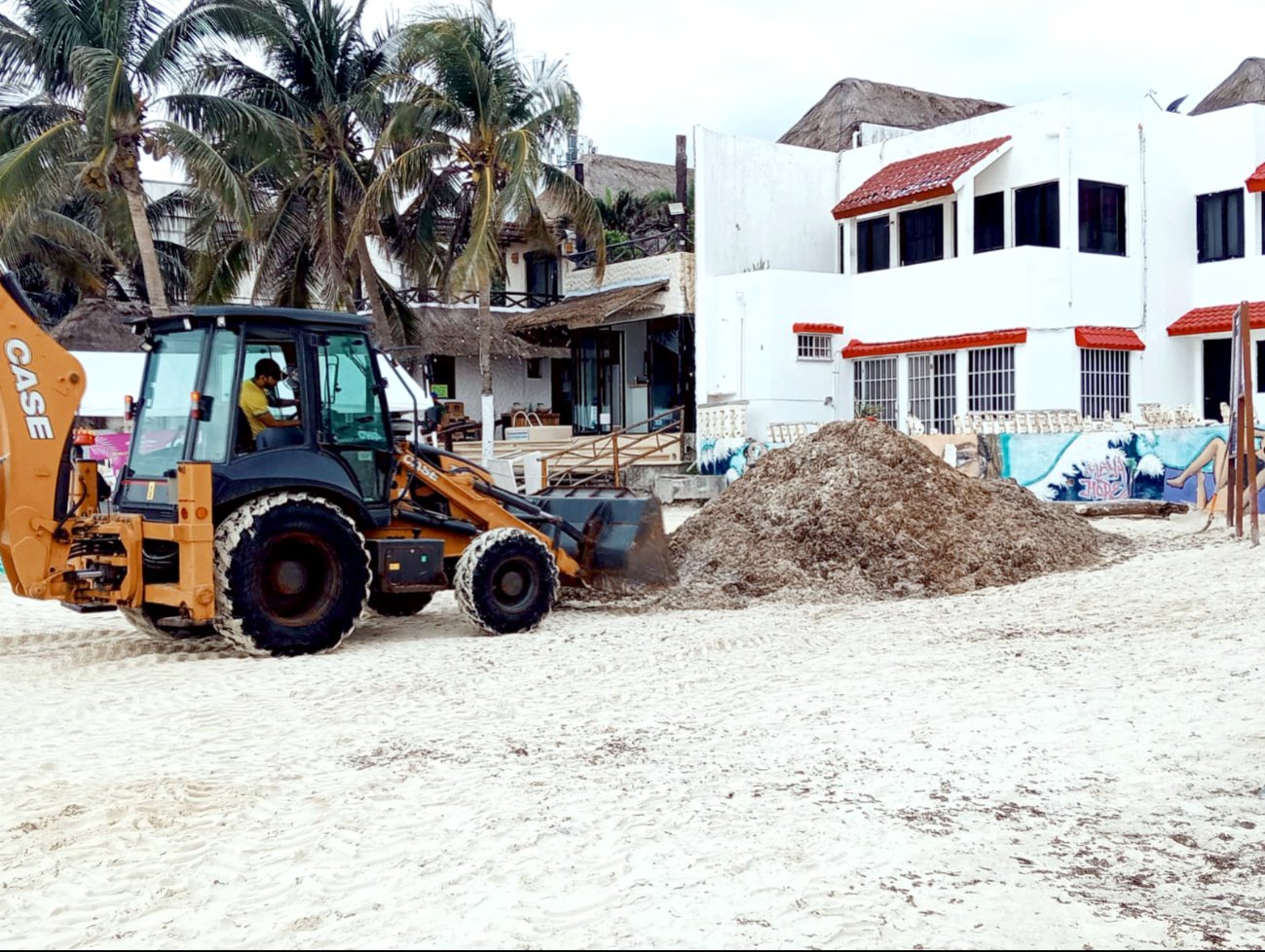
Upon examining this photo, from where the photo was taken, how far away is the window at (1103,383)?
2466 cm

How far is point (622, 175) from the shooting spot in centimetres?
4512

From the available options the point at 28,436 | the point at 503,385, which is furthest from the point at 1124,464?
the point at 503,385

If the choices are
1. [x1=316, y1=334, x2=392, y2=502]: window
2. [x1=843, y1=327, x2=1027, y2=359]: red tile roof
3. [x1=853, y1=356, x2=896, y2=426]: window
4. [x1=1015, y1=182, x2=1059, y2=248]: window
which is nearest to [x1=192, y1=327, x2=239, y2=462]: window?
[x1=316, y1=334, x2=392, y2=502]: window

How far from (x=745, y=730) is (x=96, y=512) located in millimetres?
5800

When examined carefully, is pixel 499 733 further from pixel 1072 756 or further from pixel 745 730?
pixel 1072 756

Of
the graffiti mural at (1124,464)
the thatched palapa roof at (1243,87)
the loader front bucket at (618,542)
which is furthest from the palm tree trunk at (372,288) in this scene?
the thatched palapa roof at (1243,87)

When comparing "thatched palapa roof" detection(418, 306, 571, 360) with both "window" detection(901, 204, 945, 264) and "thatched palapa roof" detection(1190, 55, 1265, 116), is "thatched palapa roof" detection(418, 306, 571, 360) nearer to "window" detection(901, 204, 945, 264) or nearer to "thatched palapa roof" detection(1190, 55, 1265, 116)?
"window" detection(901, 204, 945, 264)

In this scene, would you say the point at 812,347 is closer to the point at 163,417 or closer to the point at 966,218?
the point at 966,218

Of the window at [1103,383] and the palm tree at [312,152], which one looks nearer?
the window at [1103,383]

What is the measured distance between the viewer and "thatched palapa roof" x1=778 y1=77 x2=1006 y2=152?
33406mm

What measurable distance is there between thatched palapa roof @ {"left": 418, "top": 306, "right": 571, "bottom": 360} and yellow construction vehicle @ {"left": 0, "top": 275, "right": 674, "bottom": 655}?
68.6 ft

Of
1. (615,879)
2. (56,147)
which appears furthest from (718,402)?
(615,879)

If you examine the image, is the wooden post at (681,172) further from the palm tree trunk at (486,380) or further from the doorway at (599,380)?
the palm tree trunk at (486,380)

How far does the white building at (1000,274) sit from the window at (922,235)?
0.04 metres
